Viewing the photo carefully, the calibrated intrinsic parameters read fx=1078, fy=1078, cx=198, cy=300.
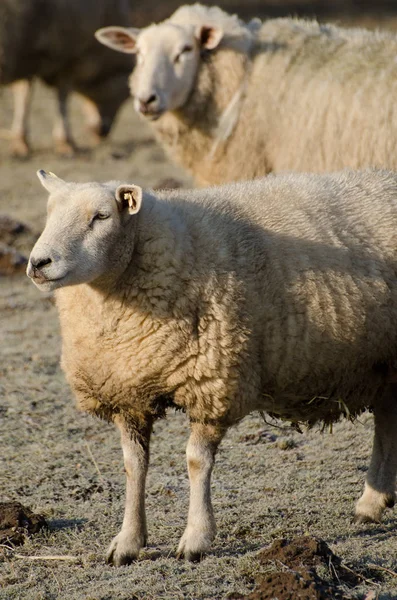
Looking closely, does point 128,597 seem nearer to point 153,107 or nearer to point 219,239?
point 219,239

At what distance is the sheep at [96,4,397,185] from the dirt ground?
60.4 inches

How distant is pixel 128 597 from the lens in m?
3.28

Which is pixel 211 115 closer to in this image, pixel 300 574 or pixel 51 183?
pixel 51 183

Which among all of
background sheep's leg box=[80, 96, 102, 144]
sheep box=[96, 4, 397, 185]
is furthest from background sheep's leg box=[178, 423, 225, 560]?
background sheep's leg box=[80, 96, 102, 144]

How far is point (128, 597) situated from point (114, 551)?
42cm

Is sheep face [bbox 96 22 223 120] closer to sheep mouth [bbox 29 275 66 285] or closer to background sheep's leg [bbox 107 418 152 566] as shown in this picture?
background sheep's leg [bbox 107 418 152 566]

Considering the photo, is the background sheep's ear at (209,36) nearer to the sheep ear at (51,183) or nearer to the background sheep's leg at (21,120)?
the sheep ear at (51,183)

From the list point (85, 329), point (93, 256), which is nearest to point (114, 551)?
point (85, 329)

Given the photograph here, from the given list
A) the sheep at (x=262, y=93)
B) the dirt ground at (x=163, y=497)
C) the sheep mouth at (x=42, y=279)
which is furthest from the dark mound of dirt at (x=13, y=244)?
the sheep mouth at (x=42, y=279)

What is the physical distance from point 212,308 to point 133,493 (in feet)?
2.35

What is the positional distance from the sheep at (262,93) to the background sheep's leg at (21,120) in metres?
5.71

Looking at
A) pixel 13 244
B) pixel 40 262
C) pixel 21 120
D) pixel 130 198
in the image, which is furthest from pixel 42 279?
pixel 21 120

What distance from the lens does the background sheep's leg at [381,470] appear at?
13.2ft

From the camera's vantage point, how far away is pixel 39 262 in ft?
11.0
